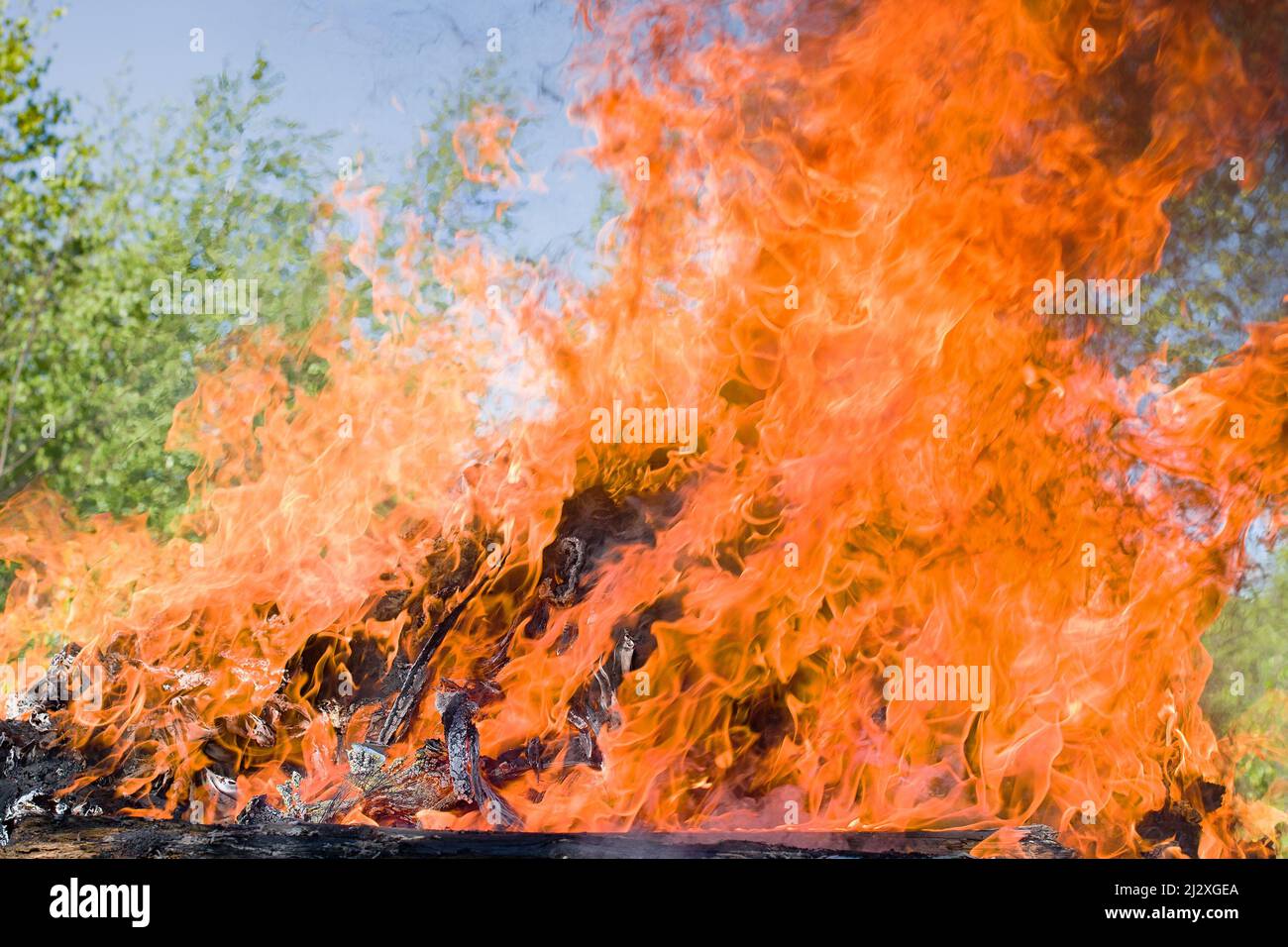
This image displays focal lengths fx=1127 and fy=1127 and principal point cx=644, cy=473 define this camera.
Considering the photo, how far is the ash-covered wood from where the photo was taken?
672cm

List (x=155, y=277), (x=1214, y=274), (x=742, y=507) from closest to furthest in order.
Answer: (x=742, y=507), (x=1214, y=274), (x=155, y=277)

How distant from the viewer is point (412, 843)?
6.71 metres

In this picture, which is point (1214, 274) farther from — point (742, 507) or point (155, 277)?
point (155, 277)

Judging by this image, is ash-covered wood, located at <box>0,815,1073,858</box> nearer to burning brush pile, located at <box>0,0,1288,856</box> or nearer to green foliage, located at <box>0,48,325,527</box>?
burning brush pile, located at <box>0,0,1288,856</box>

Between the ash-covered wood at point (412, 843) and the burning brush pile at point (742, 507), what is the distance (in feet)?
0.39

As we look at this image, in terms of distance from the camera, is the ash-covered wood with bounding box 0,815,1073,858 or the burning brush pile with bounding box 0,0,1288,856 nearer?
the ash-covered wood with bounding box 0,815,1073,858

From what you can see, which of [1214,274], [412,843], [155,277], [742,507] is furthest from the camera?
[155,277]

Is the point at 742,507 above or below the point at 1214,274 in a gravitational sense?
below

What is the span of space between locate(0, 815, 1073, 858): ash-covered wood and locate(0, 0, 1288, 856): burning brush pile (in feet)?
0.39

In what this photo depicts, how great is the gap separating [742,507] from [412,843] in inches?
111

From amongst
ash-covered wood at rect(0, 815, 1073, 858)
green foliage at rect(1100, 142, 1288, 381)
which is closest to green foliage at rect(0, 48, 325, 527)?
ash-covered wood at rect(0, 815, 1073, 858)

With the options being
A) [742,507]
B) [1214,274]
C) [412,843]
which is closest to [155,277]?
[412,843]

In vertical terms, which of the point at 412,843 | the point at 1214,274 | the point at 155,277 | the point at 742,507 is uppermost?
the point at 155,277

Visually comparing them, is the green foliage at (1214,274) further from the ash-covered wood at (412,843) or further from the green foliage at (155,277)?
the green foliage at (155,277)
